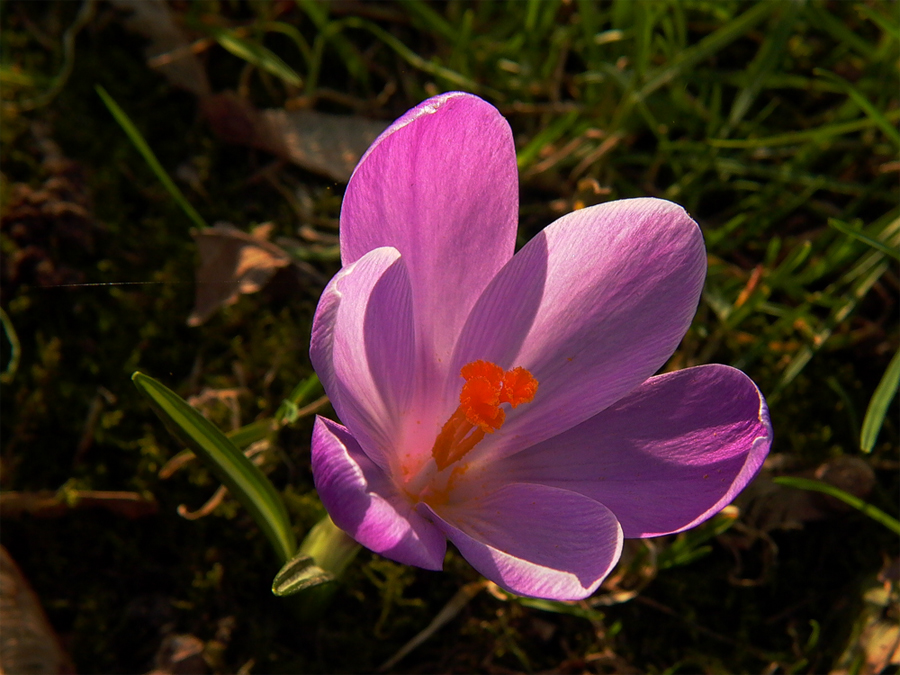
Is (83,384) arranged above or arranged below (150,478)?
above

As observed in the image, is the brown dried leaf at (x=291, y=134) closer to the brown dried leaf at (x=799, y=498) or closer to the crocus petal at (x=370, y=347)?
the crocus petal at (x=370, y=347)

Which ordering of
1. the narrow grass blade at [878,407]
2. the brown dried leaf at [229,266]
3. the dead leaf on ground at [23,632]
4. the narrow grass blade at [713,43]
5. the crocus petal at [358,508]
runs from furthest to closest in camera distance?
the narrow grass blade at [713,43], the brown dried leaf at [229,266], the narrow grass blade at [878,407], the dead leaf on ground at [23,632], the crocus petal at [358,508]

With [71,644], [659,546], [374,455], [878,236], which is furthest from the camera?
[878,236]

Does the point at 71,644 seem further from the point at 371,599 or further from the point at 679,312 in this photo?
the point at 679,312

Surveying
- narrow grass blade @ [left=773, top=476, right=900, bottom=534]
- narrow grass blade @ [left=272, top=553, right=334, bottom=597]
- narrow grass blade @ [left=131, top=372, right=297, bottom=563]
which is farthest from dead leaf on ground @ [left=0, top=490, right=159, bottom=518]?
narrow grass blade @ [left=773, top=476, right=900, bottom=534]

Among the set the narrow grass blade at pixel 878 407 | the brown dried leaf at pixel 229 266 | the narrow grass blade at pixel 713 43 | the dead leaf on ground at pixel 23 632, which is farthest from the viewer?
the narrow grass blade at pixel 713 43

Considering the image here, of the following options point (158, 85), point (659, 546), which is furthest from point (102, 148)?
point (659, 546)

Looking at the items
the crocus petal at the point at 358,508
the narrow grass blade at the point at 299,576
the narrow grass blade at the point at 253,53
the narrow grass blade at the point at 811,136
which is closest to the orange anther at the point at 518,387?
the crocus petal at the point at 358,508
